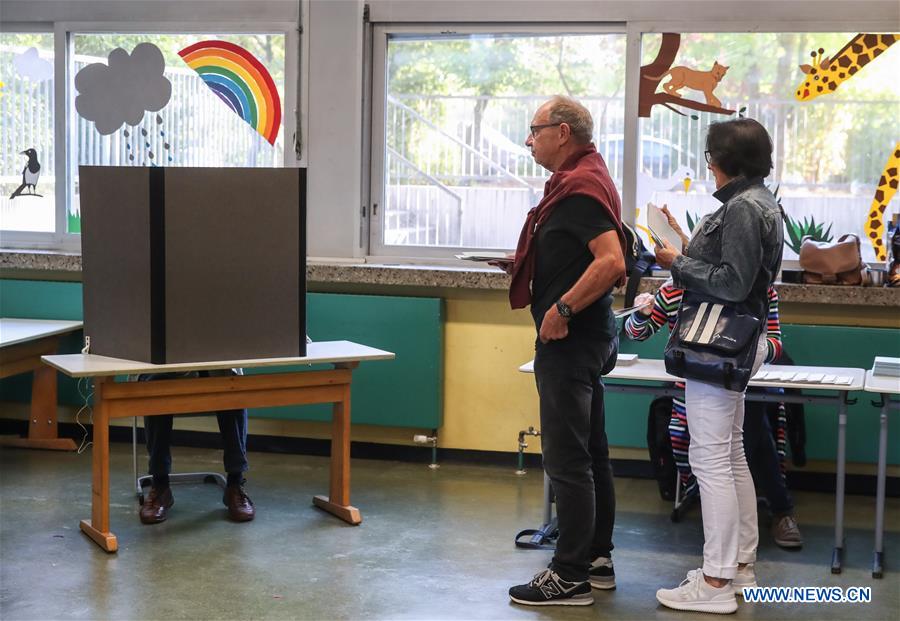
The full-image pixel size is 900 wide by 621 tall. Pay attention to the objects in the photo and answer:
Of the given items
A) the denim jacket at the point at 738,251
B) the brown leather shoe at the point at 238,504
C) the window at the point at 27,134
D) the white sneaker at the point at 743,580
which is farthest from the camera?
the window at the point at 27,134

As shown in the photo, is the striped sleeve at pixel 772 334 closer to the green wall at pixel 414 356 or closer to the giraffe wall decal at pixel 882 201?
the green wall at pixel 414 356

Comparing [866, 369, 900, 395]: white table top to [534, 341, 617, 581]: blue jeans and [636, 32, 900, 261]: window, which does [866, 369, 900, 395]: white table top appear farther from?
[636, 32, 900, 261]: window

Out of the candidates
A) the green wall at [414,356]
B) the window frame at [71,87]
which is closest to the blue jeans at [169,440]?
the green wall at [414,356]

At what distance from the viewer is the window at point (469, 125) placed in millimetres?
5055

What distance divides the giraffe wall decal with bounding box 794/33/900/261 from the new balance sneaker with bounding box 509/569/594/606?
2369mm

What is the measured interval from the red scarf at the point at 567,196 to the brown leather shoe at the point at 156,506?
171 centimetres

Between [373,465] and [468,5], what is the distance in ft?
7.10

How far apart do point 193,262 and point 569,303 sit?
54.8 inches

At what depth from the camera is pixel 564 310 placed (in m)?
3.08

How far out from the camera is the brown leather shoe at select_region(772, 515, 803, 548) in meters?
3.93

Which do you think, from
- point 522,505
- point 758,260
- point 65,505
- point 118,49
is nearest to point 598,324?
point 758,260

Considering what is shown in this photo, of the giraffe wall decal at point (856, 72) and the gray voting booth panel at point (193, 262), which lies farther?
the giraffe wall decal at point (856, 72)

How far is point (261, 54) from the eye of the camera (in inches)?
209

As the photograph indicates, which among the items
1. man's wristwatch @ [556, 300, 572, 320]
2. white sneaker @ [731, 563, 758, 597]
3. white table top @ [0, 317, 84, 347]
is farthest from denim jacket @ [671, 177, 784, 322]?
white table top @ [0, 317, 84, 347]
